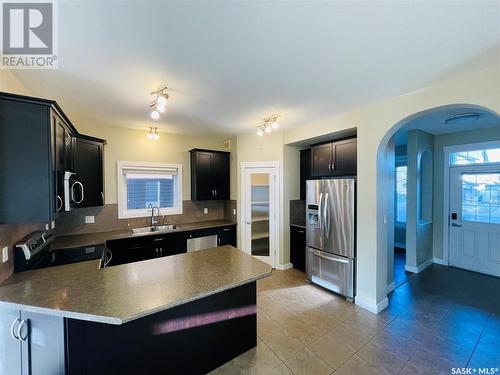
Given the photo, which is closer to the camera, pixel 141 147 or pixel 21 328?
pixel 21 328

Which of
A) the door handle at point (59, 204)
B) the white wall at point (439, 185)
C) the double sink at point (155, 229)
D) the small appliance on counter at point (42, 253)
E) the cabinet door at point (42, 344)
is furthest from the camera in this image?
the white wall at point (439, 185)

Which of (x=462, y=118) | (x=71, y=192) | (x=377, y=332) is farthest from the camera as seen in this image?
(x=462, y=118)

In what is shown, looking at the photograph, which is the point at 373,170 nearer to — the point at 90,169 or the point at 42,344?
the point at 42,344

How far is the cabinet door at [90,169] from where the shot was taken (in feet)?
9.53

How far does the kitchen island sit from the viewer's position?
1369 millimetres

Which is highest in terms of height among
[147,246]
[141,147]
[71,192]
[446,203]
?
[141,147]

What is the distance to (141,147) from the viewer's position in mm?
3994

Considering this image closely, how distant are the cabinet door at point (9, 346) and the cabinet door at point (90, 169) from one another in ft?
5.43

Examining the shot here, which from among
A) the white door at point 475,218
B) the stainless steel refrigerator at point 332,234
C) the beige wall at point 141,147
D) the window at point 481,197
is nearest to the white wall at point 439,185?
the white door at point 475,218

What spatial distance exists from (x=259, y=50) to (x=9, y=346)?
2787mm

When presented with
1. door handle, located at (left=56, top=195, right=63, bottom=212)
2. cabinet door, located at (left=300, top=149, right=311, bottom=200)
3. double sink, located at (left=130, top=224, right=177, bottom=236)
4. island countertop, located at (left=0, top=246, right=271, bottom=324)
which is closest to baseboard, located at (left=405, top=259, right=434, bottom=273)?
cabinet door, located at (left=300, top=149, right=311, bottom=200)

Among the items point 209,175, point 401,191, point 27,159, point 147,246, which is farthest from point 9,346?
point 401,191

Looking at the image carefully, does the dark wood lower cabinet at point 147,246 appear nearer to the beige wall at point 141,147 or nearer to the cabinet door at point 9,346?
the beige wall at point 141,147

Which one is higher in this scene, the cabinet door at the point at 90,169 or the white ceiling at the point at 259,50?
the white ceiling at the point at 259,50
